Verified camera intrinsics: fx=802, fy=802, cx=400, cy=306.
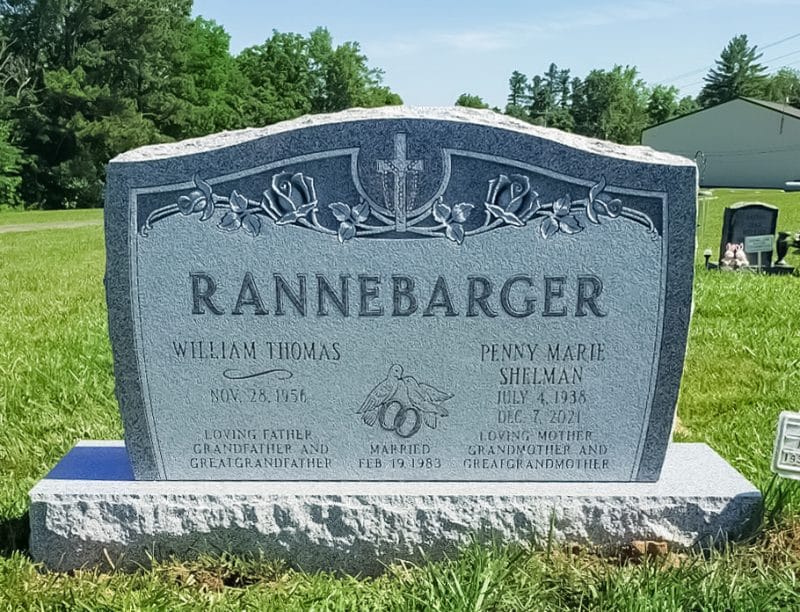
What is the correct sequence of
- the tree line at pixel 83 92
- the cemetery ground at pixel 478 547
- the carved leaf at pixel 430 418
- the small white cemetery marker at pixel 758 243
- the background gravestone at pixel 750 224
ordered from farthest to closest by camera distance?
the tree line at pixel 83 92
the background gravestone at pixel 750 224
the small white cemetery marker at pixel 758 243
the carved leaf at pixel 430 418
the cemetery ground at pixel 478 547

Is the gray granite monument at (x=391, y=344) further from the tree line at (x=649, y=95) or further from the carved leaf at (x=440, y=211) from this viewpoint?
the tree line at (x=649, y=95)

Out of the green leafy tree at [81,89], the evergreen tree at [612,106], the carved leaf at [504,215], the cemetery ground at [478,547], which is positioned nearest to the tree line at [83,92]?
the green leafy tree at [81,89]

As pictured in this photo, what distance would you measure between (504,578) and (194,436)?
123 centimetres

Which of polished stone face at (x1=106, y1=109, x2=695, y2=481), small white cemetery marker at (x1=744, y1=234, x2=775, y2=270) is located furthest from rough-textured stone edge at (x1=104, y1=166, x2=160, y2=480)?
small white cemetery marker at (x1=744, y1=234, x2=775, y2=270)

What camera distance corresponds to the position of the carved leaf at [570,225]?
2818mm

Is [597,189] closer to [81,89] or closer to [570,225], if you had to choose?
[570,225]

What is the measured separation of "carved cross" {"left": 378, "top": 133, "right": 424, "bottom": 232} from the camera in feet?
9.06

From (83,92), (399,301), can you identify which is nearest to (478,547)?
(399,301)

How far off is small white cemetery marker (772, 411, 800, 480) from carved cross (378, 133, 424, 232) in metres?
1.54

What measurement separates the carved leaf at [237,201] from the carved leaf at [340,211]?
30cm

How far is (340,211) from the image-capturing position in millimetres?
2814

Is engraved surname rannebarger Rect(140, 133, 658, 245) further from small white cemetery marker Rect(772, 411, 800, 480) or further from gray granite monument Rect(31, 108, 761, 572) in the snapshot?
small white cemetery marker Rect(772, 411, 800, 480)

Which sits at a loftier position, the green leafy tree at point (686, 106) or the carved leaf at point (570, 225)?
the green leafy tree at point (686, 106)

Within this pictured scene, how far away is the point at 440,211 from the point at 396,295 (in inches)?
13.2
